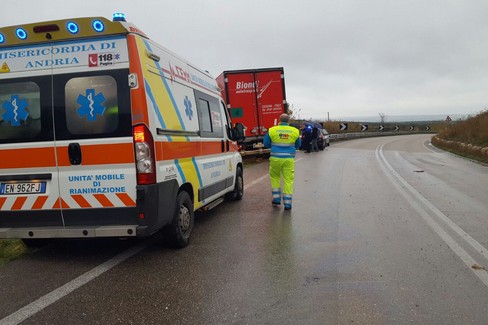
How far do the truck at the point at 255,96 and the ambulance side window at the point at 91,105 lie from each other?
12729 millimetres

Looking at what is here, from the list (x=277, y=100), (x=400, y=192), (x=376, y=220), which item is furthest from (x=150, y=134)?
(x=277, y=100)

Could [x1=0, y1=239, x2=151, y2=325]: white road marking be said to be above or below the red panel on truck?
below

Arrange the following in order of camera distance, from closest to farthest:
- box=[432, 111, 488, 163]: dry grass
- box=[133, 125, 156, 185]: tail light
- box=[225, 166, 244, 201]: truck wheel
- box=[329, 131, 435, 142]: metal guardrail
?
box=[133, 125, 156, 185]: tail light, box=[225, 166, 244, 201]: truck wheel, box=[432, 111, 488, 163]: dry grass, box=[329, 131, 435, 142]: metal guardrail

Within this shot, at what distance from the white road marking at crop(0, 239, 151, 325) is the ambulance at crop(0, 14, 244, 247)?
42 centimetres

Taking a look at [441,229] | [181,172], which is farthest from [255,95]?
[181,172]

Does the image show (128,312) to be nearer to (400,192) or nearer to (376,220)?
(376,220)

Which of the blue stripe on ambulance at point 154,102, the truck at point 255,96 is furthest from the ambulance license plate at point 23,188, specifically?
the truck at point 255,96

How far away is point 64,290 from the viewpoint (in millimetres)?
4047

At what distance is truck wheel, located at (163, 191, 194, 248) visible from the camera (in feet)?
17.0

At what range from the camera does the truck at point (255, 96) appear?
56.4 feet

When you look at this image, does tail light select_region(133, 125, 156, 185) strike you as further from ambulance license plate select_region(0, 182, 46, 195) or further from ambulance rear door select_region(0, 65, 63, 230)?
ambulance license plate select_region(0, 182, 46, 195)

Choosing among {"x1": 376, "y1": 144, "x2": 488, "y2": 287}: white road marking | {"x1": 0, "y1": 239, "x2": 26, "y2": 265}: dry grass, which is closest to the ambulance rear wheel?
{"x1": 0, "y1": 239, "x2": 26, "y2": 265}: dry grass

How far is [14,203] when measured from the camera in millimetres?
4746

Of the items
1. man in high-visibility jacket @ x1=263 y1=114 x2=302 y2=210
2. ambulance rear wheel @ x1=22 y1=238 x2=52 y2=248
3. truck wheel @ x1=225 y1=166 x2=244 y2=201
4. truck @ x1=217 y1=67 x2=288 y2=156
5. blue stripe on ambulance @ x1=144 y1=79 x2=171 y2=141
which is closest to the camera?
blue stripe on ambulance @ x1=144 y1=79 x2=171 y2=141
